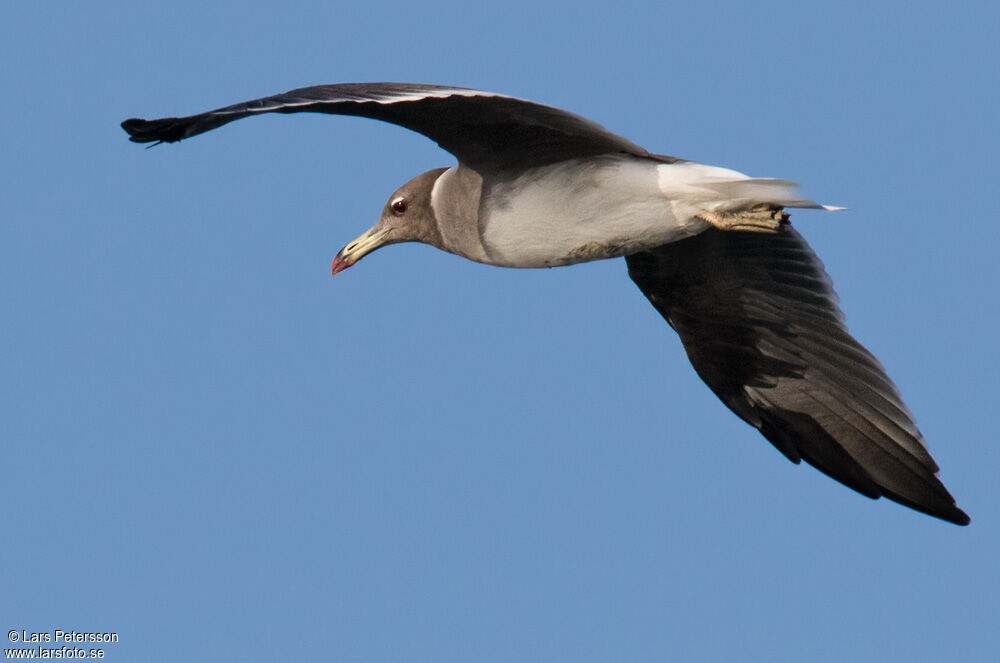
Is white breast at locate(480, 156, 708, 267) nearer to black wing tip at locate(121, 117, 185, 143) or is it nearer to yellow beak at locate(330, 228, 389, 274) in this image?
yellow beak at locate(330, 228, 389, 274)

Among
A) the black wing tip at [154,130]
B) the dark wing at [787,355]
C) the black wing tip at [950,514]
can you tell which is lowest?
the black wing tip at [950,514]

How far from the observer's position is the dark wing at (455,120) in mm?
6840

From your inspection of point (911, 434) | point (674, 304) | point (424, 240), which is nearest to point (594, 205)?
point (424, 240)

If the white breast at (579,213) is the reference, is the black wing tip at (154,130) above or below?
above

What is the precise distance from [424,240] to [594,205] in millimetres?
1363

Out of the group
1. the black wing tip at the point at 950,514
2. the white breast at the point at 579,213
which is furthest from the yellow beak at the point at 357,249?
the black wing tip at the point at 950,514

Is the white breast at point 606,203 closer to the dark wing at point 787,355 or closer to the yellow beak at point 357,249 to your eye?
the yellow beak at point 357,249

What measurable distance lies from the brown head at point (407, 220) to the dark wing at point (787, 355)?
1.64m

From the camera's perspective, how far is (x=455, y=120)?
7684 mm

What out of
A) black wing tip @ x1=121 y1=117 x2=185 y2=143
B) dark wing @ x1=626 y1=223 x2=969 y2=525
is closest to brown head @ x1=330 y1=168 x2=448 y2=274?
dark wing @ x1=626 y1=223 x2=969 y2=525

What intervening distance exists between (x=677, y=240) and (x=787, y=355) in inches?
61.2

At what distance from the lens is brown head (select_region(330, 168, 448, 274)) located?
8922 mm

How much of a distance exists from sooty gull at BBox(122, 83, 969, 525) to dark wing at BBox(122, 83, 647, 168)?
11 millimetres

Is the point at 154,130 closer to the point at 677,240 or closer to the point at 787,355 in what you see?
the point at 677,240
